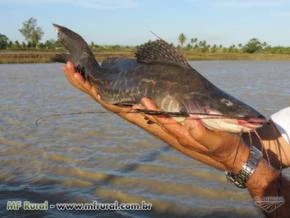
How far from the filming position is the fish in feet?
8.36

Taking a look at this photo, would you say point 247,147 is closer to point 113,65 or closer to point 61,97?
point 113,65

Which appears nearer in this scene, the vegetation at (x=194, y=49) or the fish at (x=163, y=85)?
the fish at (x=163, y=85)

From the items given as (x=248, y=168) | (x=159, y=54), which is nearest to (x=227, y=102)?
(x=248, y=168)

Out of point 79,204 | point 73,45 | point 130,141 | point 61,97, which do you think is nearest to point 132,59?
point 73,45

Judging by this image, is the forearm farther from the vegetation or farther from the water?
the vegetation

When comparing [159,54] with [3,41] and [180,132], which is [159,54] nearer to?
[180,132]

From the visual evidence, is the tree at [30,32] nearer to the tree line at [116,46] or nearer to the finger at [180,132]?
the tree line at [116,46]

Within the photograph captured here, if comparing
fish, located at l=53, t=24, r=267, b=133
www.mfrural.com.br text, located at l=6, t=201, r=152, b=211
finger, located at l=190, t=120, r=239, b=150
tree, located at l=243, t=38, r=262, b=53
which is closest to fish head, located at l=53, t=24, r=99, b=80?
fish, located at l=53, t=24, r=267, b=133

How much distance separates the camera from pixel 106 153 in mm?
7426

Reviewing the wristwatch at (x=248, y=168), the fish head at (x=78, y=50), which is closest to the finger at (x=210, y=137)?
the wristwatch at (x=248, y=168)

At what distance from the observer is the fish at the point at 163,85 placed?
255cm

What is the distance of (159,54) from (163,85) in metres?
0.28

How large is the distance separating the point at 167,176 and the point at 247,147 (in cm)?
370

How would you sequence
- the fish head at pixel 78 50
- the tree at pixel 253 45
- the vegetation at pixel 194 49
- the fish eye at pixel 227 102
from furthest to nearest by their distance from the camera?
the tree at pixel 253 45, the vegetation at pixel 194 49, the fish head at pixel 78 50, the fish eye at pixel 227 102
